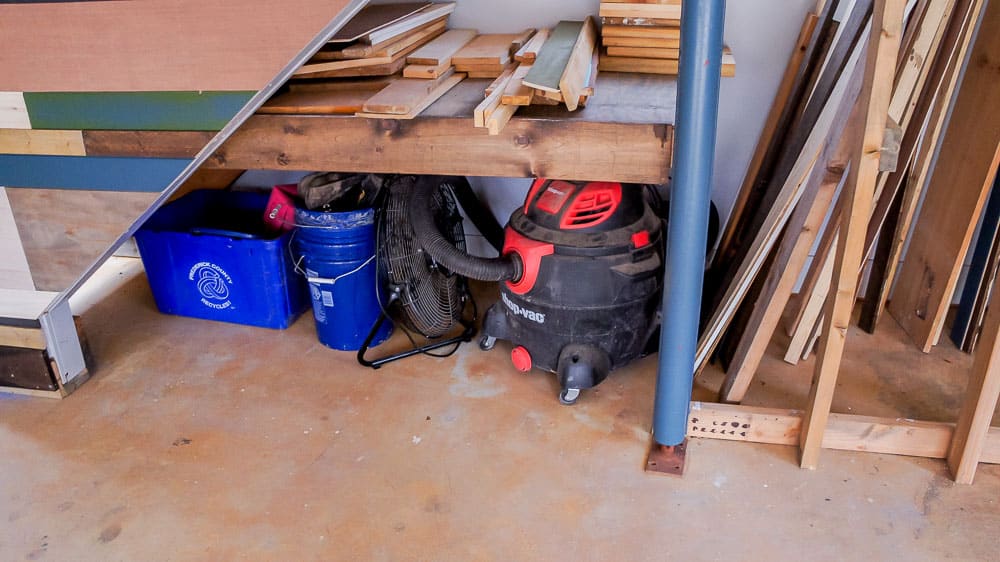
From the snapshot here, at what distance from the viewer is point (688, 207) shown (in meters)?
1.60

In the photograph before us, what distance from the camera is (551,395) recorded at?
2191 millimetres

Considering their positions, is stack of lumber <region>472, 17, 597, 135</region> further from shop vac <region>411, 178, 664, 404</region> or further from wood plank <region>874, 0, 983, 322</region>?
wood plank <region>874, 0, 983, 322</region>

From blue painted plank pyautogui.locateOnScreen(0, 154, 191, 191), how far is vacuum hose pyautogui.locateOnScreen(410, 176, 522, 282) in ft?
2.21

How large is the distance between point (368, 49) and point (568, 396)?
3.78 ft

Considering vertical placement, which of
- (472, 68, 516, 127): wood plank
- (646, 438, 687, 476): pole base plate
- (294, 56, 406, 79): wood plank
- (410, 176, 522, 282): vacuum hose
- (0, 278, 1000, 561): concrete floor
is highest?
(294, 56, 406, 79): wood plank

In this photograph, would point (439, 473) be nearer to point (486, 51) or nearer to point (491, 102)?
point (491, 102)

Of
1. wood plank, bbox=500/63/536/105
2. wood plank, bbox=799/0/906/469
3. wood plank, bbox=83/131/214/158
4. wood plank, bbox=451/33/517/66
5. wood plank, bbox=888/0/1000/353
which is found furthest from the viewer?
wood plank, bbox=451/33/517/66

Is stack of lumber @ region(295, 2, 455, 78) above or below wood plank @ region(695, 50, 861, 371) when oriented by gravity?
above

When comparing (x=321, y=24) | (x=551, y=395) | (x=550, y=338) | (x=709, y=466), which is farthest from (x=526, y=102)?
(x=709, y=466)

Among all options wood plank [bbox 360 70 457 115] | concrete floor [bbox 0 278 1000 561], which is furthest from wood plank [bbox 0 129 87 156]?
wood plank [bbox 360 70 457 115]

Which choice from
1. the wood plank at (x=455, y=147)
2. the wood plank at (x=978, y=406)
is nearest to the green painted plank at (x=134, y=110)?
the wood plank at (x=455, y=147)

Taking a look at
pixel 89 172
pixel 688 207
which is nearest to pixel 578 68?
pixel 688 207

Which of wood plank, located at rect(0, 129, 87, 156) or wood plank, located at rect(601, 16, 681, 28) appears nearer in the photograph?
wood plank, located at rect(0, 129, 87, 156)

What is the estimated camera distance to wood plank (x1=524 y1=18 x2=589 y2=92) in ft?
5.75
